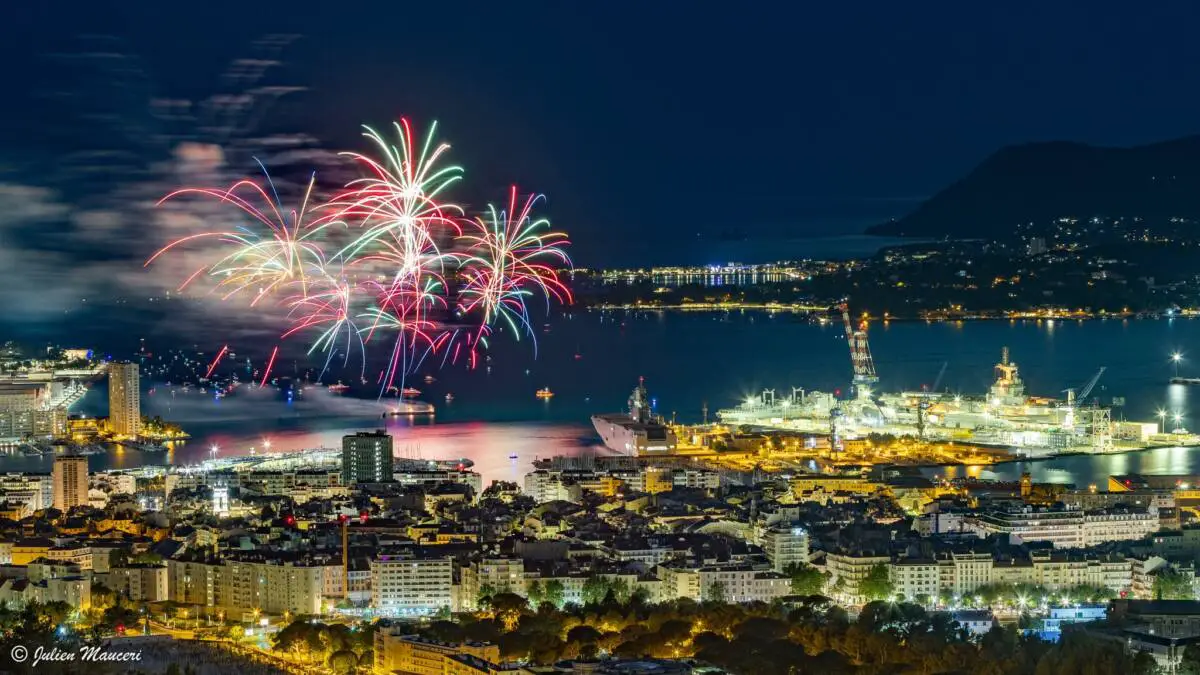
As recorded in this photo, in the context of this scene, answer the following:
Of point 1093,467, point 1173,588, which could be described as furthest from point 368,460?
point 1173,588

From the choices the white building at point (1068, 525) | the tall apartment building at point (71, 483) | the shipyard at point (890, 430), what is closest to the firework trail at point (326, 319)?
the shipyard at point (890, 430)

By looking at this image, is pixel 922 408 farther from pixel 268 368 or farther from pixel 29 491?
pixel 29 491

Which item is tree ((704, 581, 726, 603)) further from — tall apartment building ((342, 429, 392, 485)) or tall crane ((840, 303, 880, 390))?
tall crane ((840, 303, 880, 390))

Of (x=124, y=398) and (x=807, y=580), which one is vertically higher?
(x=124, y=398)

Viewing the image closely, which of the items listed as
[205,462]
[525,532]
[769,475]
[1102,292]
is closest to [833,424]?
[769,475]

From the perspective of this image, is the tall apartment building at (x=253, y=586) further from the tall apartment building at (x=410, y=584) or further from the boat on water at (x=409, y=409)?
the boat on water at (x=409, y=409)

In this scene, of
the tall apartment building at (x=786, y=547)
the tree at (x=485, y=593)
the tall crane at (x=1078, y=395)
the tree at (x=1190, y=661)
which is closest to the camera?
the tree at (x=1190, y=661)

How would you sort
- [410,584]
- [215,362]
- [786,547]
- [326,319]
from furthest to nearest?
[326,319], [215,362], [786,547], [410,584]
